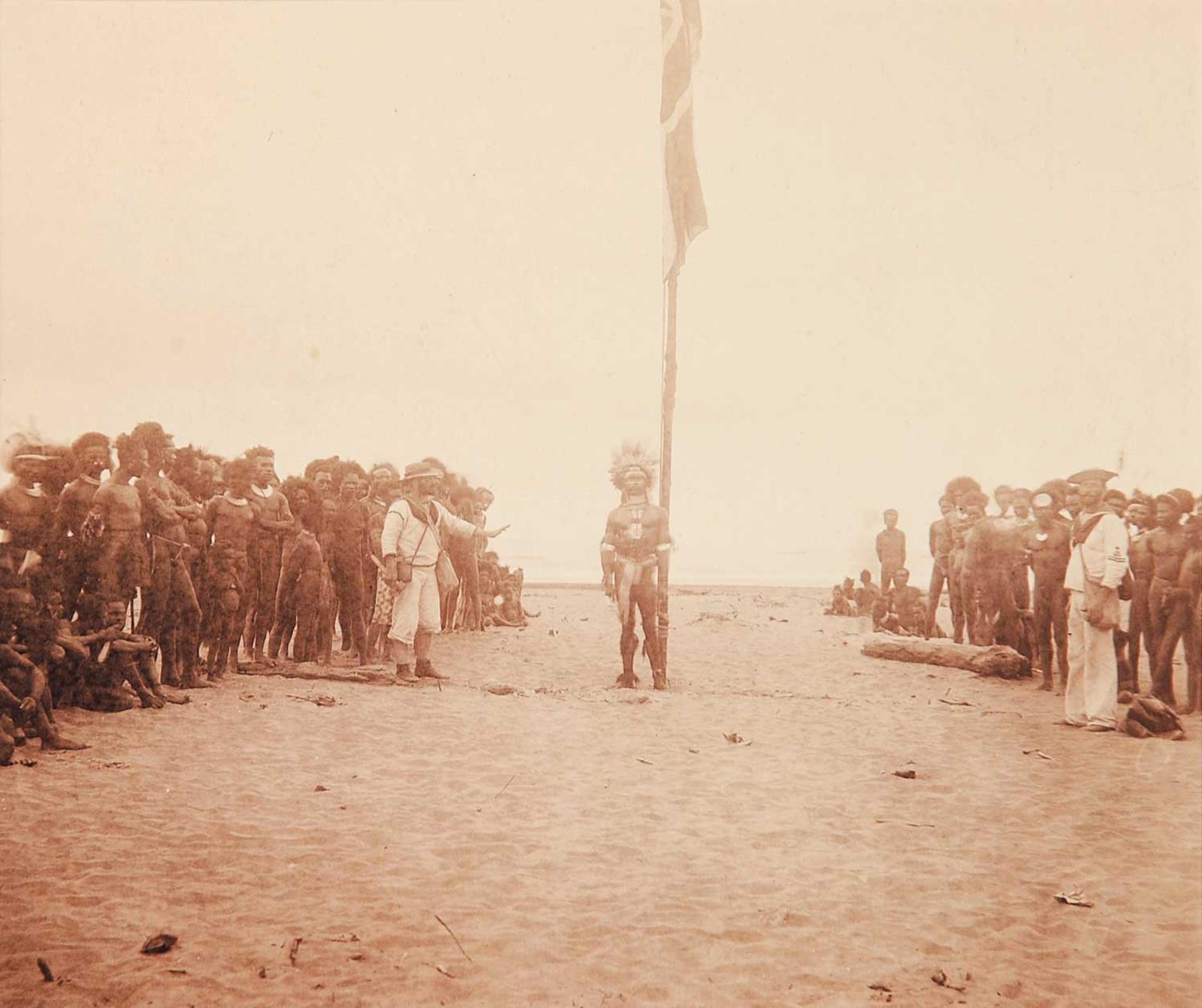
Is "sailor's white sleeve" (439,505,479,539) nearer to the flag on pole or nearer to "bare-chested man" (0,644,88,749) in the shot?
the flag on pole

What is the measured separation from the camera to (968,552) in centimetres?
859

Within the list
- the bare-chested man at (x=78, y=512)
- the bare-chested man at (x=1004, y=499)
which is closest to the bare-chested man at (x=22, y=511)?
the bare-chested man at (x=78, y=512)

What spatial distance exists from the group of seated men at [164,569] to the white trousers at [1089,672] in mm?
4983

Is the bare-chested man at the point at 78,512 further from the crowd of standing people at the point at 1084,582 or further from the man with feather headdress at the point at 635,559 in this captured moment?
the crowd of standing people at the point at 1084,582

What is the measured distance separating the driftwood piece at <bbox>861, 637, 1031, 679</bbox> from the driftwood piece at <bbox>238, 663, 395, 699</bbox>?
17.4 ft

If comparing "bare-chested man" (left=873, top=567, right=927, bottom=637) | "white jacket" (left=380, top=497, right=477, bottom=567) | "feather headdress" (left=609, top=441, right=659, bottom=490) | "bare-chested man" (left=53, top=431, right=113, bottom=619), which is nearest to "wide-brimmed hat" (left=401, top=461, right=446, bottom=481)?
"white jacket" (left=380, top=497, right=477, bottom=567)

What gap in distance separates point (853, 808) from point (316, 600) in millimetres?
5035

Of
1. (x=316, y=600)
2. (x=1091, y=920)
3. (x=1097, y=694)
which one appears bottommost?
(x=1091, y=920)

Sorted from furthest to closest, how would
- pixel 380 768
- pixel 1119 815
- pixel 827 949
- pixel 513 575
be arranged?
pixel 513 575
pixel 380 768
pixel 1119 815
pixel 827 949

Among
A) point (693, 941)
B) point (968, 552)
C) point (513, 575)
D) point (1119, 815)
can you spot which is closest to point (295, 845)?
point (693, 941)

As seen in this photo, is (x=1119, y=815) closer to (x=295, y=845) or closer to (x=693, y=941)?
(x=693, y=941)

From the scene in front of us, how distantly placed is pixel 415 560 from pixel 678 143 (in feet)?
13.7

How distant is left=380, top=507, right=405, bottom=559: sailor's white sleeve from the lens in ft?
22.5

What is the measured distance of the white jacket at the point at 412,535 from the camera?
691cm
